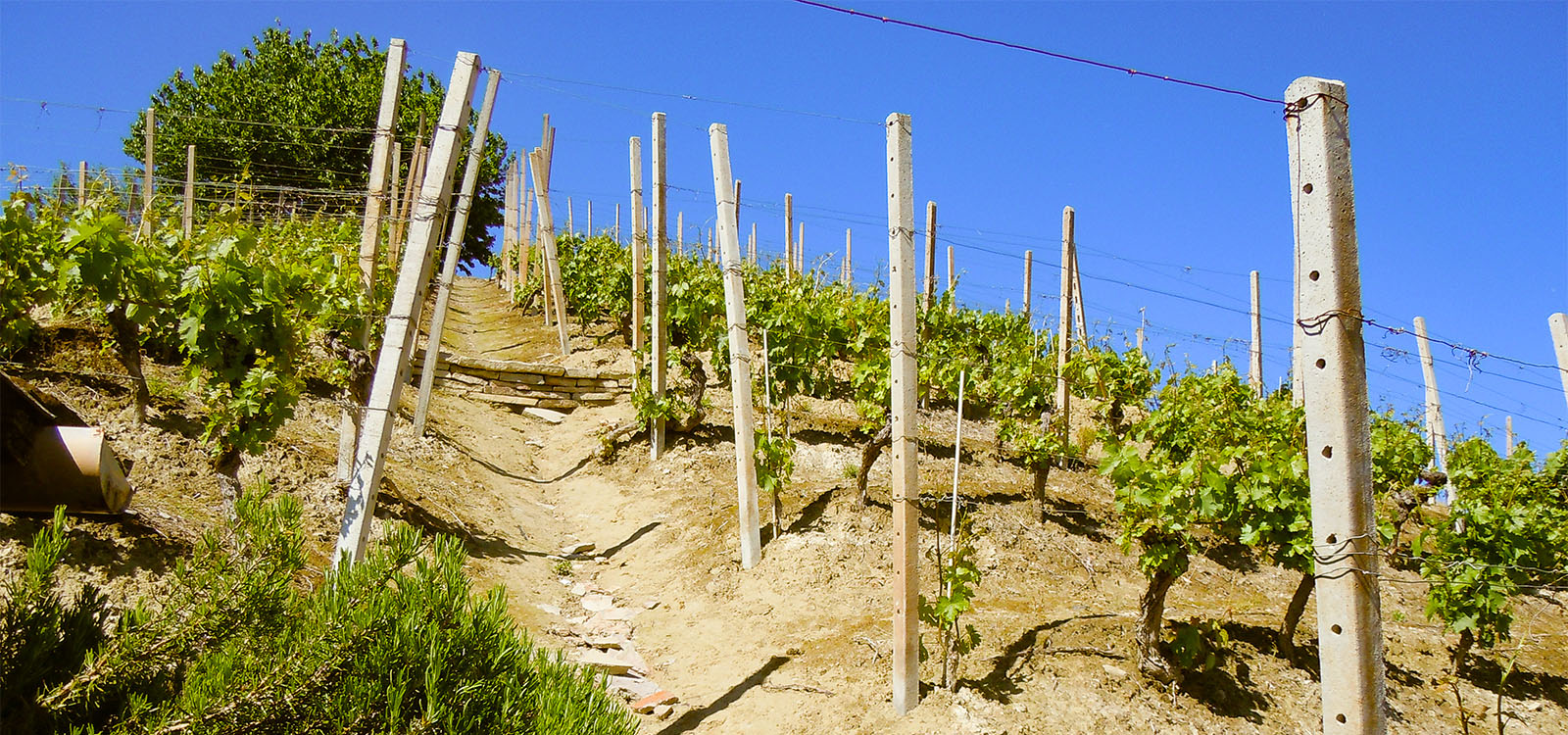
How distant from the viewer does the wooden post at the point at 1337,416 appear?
2.84 metres

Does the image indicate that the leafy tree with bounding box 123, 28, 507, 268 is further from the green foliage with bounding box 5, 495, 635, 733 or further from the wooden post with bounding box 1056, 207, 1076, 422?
the green foliage with bounding box 5, 495, 635, 733

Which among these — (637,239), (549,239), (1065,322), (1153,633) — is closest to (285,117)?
(549,239)

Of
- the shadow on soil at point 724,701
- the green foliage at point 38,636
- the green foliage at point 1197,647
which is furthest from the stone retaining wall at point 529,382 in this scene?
the green foliage at point 38,636

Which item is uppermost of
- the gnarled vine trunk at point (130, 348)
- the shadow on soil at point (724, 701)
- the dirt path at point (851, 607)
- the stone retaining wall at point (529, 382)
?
the stone retaining wall at point (529, 382)

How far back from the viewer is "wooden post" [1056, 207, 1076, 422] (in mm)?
9312

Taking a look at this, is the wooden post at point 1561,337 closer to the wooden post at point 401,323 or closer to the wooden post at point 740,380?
the wooden post at point 740,380

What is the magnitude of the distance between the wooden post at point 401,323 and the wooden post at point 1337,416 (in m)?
3.85

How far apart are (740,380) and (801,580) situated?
148 cm

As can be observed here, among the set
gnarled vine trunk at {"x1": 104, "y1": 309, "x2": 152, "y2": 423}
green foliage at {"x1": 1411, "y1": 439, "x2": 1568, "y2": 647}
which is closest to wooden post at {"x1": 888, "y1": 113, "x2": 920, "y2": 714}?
green foliage at {"x1": 1411, "y1": 439, "x2": 1568, "y2": 647}

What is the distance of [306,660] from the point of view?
2.42 metres

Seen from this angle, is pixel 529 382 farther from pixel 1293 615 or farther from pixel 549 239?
pixel 1293 615

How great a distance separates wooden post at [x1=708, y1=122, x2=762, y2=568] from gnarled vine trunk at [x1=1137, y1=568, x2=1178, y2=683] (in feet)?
9.33

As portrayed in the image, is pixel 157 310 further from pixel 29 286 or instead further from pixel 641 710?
pixel 641 710

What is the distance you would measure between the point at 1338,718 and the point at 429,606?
2.74 metres
